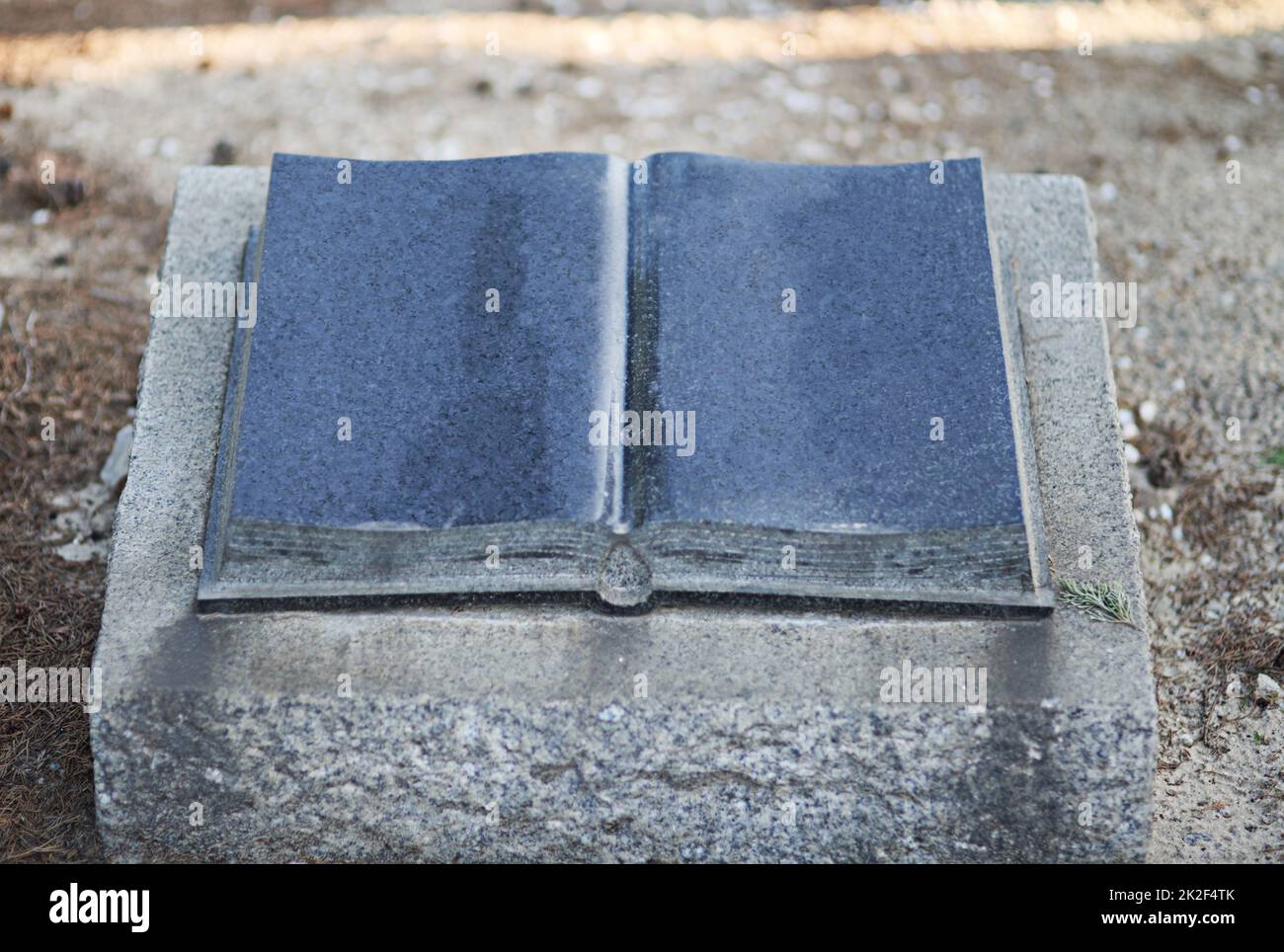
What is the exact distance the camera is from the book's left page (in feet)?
8.14

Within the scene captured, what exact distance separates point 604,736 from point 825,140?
2981 millimetres

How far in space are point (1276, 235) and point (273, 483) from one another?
3395 millimetres

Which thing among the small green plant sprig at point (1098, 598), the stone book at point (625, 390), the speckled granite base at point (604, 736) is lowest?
the speckled granite base at point (604, 736)

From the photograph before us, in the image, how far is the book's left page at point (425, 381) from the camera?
248 cm

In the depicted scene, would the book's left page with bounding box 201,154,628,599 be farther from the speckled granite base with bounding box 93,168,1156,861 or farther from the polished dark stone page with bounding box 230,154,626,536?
the speckled granite base with bounding box 93,168,1156,861

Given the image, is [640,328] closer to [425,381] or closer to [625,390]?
[625,390]

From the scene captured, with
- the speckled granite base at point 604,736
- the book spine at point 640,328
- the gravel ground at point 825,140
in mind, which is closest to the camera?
the speckled granite base at point 604,736

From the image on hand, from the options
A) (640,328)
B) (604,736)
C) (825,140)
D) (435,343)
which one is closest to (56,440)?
(435,343)

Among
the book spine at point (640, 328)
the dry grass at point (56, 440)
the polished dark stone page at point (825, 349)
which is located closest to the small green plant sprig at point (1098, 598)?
the polished dark stone page at point (825, 349)

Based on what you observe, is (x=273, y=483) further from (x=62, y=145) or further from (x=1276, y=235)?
(x=1276, y=235)

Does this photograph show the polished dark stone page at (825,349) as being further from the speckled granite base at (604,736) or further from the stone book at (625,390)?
the speckled granite base at (604,736)

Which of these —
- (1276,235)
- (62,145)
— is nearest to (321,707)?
(62,145)

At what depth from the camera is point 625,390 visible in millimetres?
2629

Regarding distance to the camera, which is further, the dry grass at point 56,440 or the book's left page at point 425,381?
the dry grass at point 56,440
